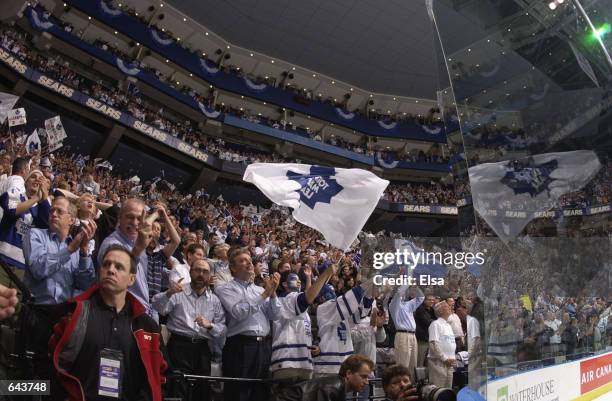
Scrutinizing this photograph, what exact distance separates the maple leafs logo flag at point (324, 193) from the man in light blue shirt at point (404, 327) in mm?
2280

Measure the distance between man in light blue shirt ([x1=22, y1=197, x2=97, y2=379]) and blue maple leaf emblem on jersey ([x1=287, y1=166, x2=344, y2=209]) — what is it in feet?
9.07

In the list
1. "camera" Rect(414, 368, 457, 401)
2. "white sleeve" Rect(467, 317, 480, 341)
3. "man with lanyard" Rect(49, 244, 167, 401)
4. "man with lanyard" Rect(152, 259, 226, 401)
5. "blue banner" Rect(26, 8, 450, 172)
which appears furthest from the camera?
"blue banner" Rect(26, 8, 450, 172)

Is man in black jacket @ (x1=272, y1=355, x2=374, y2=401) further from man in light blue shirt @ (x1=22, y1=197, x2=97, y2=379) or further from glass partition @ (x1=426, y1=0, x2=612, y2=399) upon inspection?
man in light blue shirt @ (x1=22, y1=197, x2=97, y2=379)

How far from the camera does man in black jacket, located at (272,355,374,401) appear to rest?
13.3 ft

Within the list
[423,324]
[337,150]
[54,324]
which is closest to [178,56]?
[337,150]

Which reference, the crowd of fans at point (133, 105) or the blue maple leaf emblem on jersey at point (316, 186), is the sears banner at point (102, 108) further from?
the blue maple leaf emblem on jersey at point (316, 186)

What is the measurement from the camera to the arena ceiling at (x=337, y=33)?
26094 millimetres

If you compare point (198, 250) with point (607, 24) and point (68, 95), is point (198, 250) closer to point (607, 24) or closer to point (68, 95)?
point (607, 24)

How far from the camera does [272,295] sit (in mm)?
5121

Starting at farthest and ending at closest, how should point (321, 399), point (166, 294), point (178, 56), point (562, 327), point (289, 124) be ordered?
point (289, 124)
point (178, 56)
point (166, 294)
point (321, 399)
point (562, 327)

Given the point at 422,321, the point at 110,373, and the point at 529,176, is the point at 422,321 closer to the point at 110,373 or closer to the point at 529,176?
the point at 529,176

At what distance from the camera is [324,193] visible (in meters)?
6.20

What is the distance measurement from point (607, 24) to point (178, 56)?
27.2 meters

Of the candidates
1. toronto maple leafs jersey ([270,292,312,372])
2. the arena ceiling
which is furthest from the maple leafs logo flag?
the arena ceiling
